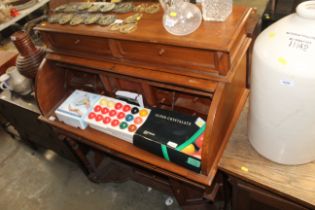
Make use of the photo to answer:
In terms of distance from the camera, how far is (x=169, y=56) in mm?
943

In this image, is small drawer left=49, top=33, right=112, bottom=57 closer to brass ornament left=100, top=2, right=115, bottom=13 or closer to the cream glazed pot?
brass ornament left=100, top=2, right=115, bottom=13

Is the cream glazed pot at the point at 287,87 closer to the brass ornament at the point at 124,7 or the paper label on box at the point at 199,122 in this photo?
the paper label on box at the point at 199,122

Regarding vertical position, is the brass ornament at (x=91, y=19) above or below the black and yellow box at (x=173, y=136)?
above

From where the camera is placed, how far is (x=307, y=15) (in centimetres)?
72

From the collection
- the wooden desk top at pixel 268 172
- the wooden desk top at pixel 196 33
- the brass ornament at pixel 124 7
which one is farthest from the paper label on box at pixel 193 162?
the brass ornament at pixel 124 7

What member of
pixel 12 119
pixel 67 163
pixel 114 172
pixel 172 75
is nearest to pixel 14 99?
pixel 12 119

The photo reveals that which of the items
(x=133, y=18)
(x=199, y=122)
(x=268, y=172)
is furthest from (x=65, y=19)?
(x=268, y=172)

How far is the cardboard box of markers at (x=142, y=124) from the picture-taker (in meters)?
1.01

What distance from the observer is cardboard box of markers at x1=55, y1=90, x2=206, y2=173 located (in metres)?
1.01

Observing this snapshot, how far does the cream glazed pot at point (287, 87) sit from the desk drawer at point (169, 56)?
0.48ft

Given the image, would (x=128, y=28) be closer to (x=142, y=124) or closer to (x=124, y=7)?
(x=124, y=7)

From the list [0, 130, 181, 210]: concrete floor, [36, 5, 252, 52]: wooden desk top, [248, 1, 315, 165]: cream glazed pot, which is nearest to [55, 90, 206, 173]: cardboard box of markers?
[248, 1, 315, 165]: cream glazed pot

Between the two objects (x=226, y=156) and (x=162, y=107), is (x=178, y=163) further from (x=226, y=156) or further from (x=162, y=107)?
(x=162, y=107)

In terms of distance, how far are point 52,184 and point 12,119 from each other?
58 centimetres
